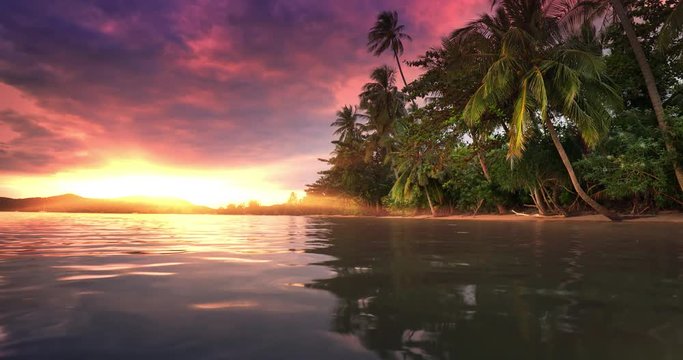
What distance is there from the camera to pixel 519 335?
2.06m

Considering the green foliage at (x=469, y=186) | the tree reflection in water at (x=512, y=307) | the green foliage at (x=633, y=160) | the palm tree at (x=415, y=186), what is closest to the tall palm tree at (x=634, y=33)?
the green foliage at (x=633, y=160)

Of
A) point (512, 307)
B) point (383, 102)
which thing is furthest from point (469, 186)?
point (512, 307)

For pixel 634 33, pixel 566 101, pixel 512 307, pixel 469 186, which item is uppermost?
pixel 634 33

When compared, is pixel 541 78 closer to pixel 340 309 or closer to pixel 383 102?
pixel 340 309

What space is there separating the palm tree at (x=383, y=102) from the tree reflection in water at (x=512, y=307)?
31273 millimetres

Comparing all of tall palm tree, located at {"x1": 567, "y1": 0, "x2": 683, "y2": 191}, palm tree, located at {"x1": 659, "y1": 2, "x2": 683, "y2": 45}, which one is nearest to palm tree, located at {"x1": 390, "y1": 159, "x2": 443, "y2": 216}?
tall palm tree, located at {"x1": 567, "y1": 0, "x2": 683, "y2": 191}

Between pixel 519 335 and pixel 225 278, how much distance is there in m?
2.70

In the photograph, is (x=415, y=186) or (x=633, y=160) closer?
(x=633, y=160)

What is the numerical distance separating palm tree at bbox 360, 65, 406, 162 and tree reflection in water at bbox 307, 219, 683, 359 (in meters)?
31.3

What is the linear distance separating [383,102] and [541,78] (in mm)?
23164

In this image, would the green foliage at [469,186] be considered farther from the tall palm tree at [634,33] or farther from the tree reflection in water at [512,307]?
the tree reflection in water at [512,307]

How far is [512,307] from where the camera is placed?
104 inches

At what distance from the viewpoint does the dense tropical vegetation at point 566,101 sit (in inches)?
557

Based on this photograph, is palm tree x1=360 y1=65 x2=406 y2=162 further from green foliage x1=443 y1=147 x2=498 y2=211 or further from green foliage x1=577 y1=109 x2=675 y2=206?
green foliage x1=577 y1=109 x2=675 y2=206
